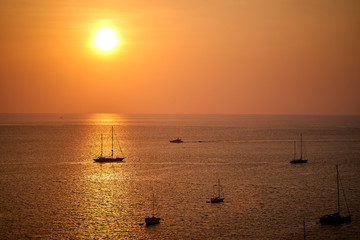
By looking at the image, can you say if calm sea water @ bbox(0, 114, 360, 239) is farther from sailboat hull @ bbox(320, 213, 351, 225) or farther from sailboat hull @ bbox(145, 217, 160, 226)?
sailboat hull @ bbox(320, 213, 351, 225)

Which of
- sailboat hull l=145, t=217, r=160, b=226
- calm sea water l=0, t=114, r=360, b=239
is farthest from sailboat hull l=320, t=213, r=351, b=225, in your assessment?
sailboat hull l=145, t=217, r=160, b=226

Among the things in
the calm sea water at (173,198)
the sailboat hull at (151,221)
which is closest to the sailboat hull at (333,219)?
the calm sea water at (173,198)

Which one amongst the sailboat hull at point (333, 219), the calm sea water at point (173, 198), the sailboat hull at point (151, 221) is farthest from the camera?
the sailboat hull at point (333, 219)

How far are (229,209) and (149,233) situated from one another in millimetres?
18569

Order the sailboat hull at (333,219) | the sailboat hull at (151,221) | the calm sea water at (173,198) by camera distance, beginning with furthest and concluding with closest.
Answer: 1. the sailboat hull at (333,219)
2. the sailboat hull at (151,221)
3. the calm sea water at (173,198)

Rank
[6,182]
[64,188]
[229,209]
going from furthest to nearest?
[6,182], [64,188], [229,209]

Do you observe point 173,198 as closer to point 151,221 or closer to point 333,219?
point 151,221

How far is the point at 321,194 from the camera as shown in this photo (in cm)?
8381

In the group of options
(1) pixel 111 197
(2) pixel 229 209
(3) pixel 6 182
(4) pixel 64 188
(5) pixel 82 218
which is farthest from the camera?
(3) pixel 6 182

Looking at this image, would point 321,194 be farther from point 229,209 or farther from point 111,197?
point 111,197

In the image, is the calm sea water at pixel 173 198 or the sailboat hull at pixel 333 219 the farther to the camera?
the sailboat hull at pixel 333 219

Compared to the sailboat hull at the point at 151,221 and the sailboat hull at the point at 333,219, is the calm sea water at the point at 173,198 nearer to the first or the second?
the sailboat hull at the point at 151,221

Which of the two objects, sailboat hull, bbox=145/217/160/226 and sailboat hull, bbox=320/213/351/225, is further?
sailboat hull, bbox=320/213/351/225

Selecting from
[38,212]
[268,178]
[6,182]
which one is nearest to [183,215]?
[38,212]
